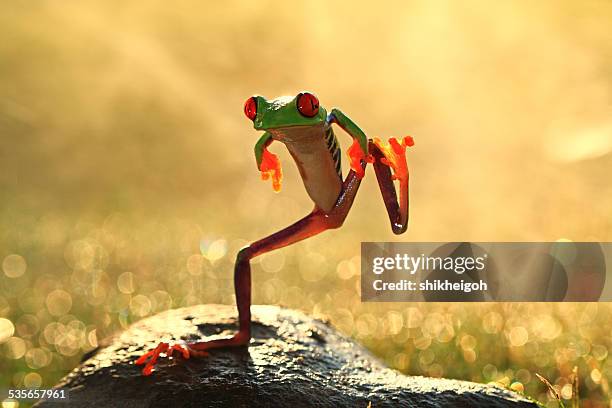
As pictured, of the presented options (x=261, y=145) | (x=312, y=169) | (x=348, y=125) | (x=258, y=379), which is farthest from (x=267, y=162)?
(x=258, y=379)

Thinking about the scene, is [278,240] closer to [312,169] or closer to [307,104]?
[312,169]

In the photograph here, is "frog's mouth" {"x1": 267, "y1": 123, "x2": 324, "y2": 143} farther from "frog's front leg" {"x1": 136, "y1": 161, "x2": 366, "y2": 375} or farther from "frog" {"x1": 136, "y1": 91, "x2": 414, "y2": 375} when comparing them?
"frog's front leg" {"x1": 136, "y1": 161, "x2": 366, "y2": 375}

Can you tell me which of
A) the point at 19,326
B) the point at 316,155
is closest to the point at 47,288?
the point at 19,326

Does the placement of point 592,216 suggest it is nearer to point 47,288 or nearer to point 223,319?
point 223,319

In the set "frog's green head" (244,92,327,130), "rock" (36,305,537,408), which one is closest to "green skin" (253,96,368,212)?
"frog's green head" (244,92,327,130)

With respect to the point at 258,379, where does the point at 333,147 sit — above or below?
above

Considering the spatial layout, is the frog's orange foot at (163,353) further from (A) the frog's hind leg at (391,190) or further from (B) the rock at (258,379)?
(A) the frog's hind leg at (391,190)
